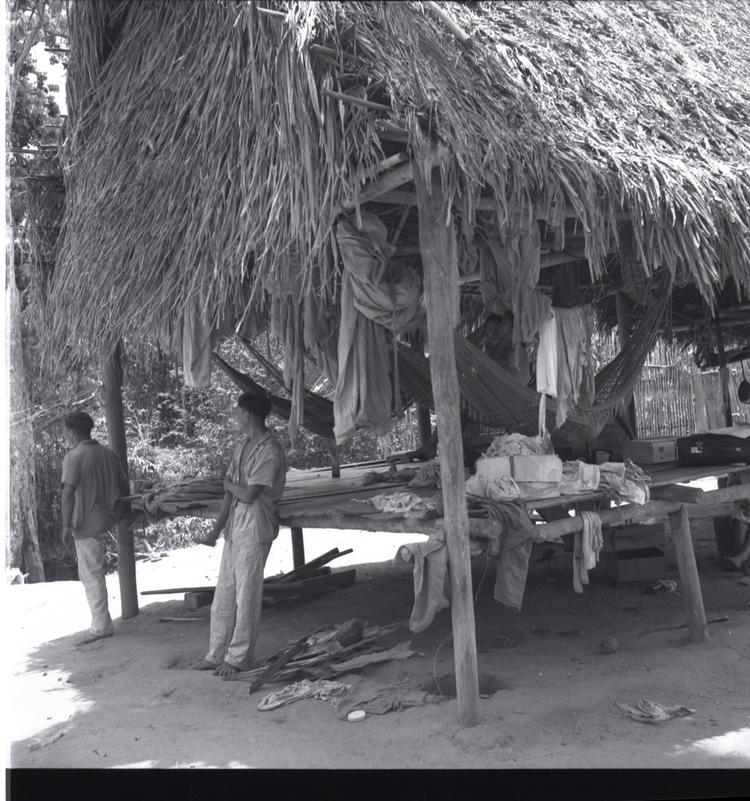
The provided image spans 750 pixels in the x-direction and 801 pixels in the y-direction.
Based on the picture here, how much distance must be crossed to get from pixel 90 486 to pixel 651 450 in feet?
11.4

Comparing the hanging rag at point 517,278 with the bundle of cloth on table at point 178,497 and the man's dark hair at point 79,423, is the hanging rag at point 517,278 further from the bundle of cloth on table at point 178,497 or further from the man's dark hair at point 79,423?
the man's dark hair at point 79,423

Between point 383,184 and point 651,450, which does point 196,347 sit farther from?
point 651,450

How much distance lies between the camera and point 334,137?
10.5ft

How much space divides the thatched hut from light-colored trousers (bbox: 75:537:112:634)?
130cm

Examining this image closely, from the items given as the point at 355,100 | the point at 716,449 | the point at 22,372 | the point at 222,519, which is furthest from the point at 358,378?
the point at 22,372

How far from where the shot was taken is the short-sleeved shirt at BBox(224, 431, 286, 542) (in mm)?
4090

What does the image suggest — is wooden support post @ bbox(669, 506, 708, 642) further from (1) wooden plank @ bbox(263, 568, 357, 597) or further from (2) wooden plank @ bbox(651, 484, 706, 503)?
(1) wooden plank @ bbox(263, 568, 357, 597)

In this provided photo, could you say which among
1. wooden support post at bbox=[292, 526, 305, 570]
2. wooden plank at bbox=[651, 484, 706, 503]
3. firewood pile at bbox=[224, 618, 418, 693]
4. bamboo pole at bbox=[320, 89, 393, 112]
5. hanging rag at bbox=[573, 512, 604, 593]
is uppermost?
bamboo pole at bbox=[320, 89, 393, 112]

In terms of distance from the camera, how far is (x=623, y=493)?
13.7ft

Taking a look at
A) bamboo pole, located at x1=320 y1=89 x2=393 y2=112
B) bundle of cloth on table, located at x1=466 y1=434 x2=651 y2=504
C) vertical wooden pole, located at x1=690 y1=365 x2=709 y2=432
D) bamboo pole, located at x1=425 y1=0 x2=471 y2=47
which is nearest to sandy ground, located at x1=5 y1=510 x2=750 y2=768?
bundle of cloth on table, located at x1=466 y1=434 x2=651 y2=504

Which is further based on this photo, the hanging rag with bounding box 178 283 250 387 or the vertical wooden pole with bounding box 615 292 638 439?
the vertical wooden pole with bounding box 615 292 638 439

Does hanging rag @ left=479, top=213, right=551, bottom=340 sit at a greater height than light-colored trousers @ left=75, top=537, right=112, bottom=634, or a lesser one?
greater

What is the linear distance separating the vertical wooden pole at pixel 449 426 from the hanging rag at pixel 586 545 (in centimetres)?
91

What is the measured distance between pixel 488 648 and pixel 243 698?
→ 1.32 metres
